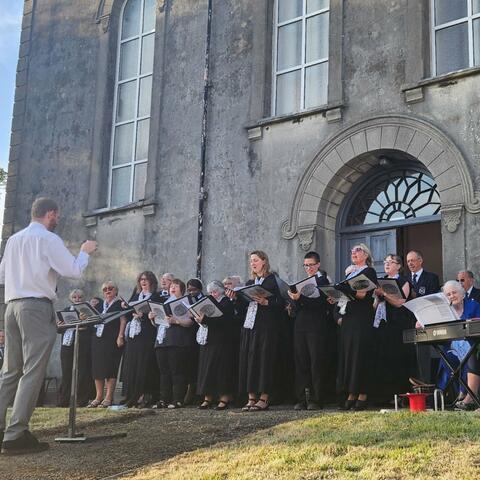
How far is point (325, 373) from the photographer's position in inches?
394

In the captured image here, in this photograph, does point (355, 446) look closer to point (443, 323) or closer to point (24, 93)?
Answer: point (443, 323)

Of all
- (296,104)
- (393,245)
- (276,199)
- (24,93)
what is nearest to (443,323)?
(393,245)

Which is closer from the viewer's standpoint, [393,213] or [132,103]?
[393,213]

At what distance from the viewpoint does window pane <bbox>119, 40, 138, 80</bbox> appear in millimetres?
17438

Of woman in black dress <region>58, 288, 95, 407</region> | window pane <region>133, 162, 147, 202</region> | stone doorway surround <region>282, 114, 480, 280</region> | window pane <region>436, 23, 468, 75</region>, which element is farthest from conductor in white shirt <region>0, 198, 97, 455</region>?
window pane <region>133, 162, 147, 202</region>

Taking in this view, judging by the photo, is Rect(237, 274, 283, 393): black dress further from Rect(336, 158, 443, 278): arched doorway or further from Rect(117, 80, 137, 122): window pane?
Rect(117, 80, 137, 122): window pane

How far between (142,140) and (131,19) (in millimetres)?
3100

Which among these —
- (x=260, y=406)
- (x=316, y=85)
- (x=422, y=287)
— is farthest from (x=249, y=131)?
(x=260, y=406)

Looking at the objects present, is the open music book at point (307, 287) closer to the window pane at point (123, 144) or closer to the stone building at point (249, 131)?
the stone building at point (249, 131)

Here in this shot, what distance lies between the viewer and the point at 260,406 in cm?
980

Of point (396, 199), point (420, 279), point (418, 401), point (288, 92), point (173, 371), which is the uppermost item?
point (288, 92)

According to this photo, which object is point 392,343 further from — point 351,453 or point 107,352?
point 107,352

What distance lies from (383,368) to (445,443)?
3.89 m

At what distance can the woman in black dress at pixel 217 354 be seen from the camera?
35.0ft
